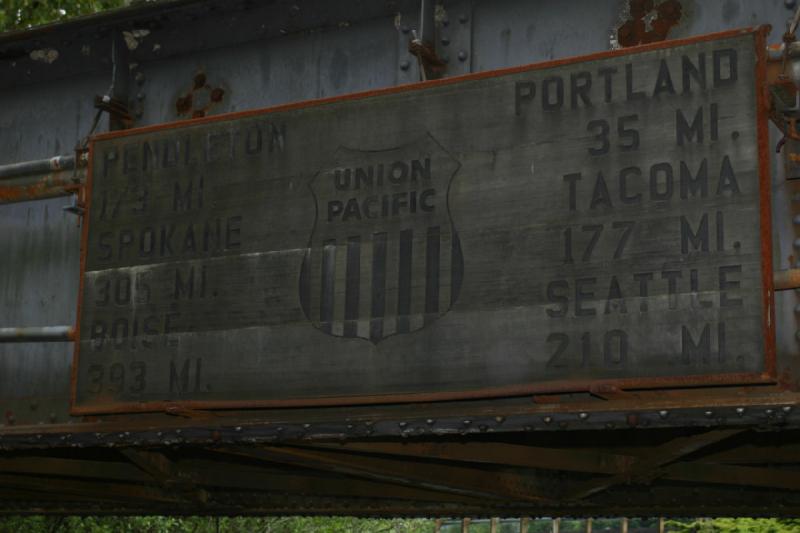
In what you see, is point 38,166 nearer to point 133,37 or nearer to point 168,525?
point 133,37

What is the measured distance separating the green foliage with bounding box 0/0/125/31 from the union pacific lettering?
52.9 ft

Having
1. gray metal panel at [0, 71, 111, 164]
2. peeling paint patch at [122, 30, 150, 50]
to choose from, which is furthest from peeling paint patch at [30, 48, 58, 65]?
peeling paint patch at [122, 30, 150, 50]

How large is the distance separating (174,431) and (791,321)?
157 inches

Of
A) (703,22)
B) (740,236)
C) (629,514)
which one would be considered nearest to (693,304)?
(740,236)

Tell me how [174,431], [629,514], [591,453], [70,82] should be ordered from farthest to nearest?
[629,514] → [70,82] → [591,453] → [174,431]

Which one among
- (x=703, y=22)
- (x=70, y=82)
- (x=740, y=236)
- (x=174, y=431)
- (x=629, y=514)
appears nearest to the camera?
(x=740, y=236)

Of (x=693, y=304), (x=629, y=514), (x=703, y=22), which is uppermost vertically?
(x=703, y=22)

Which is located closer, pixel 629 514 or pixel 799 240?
pixel 799 240

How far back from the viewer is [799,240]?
7.59 m

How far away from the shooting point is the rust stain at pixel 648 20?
8359 millimetres

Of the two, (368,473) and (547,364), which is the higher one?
(547,364)

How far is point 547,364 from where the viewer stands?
7.64 m

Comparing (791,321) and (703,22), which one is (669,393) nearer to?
(791,321)

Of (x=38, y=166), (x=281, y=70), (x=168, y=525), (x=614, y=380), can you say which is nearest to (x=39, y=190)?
(x=38, y=166)
